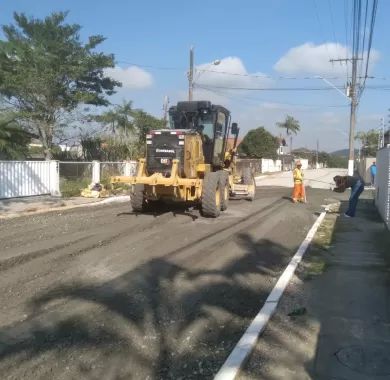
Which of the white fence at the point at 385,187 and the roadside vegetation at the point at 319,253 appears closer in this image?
the roadside vegetation at the point at 319,253

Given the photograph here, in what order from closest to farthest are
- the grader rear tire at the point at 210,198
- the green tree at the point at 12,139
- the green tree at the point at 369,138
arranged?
the grader rear tire at the point at 210,198
the green tree at the point at 12,139
the green tree at the point at 369,138

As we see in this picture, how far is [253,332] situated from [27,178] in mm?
16058

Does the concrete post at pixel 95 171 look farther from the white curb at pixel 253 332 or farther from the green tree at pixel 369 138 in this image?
the green tree at pixel 369 138

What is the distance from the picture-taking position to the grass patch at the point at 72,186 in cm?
2125

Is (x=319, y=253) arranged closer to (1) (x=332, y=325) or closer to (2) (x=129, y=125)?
(1) (x=332, y=325)

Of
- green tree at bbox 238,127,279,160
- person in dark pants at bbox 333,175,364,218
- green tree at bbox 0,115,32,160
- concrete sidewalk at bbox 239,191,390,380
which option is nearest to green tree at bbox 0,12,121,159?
green tree at bbox 0,115,32,160

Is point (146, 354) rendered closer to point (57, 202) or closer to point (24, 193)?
point (57, 202)

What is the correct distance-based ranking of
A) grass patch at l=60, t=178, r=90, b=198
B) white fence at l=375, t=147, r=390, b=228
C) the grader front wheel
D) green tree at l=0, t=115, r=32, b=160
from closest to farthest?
white fence at l=375, t=147, r=390, b=228
the grader front wheel
grass patch at l=60, t=178, r=90, b=198
green tree at l=0, t=115, r=32, b=160

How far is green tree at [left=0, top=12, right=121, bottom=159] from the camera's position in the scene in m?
25.0

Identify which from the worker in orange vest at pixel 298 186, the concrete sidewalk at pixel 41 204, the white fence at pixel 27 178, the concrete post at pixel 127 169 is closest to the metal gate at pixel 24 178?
the white fence at pixel 27 178

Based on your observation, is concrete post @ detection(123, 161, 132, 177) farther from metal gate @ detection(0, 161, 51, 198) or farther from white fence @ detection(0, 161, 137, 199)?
metal gate @ detection(0, 161, 51, 198)

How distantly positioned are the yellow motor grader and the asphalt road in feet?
3.69

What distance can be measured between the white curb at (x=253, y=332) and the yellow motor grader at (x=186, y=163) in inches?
221

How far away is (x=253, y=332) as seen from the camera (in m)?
5.41
